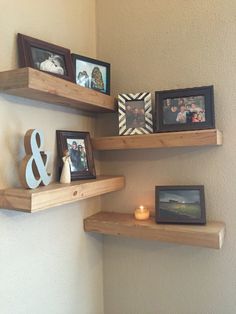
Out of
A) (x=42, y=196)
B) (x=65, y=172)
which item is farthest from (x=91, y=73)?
(x=42, y=196)

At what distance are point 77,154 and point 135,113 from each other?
0.34 meters

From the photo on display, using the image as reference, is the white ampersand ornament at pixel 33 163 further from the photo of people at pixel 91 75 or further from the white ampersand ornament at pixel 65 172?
the photo of people at pixel 91 75

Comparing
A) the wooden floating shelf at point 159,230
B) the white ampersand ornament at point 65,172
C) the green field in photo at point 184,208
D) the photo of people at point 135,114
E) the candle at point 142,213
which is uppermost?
the photo of people at point 135,114

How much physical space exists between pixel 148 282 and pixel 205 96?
3.13 feet

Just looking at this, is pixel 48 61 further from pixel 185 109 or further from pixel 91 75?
pixel 185 109

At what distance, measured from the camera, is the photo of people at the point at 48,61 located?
3.28 feet

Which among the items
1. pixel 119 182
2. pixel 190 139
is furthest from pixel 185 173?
pixel 119 182

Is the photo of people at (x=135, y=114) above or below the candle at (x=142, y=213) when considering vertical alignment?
above

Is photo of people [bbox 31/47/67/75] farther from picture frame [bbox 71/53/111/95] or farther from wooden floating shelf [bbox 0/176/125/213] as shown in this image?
wooden floating shelf [bbox 0/176/125/213]

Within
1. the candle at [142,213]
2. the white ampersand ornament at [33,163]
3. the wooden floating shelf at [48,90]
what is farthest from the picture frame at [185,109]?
the white ampersand ornament at [33,163]

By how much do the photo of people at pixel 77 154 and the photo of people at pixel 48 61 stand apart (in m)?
0.30

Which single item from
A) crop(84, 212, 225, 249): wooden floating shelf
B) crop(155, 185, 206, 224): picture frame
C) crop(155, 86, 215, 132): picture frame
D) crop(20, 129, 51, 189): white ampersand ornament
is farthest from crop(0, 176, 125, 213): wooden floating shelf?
crop(155, 86, 215, 132): picture frame

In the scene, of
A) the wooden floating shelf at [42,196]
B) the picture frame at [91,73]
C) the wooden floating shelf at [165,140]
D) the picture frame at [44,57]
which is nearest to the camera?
the wooden floating shelf at [42,196]

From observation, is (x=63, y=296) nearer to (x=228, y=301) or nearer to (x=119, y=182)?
(x=119, y=182)
